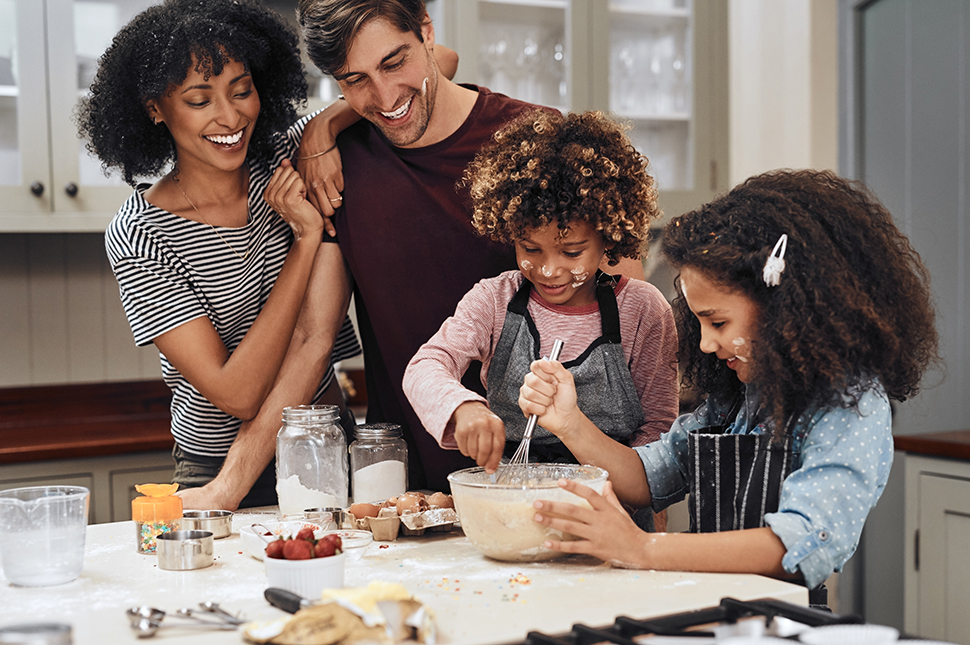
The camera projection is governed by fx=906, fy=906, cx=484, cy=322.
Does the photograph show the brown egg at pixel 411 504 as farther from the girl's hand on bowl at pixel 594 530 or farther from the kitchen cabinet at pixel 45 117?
the kitchen cabinet at pixel 45 117

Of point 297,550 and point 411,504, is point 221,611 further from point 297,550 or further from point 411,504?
point 411,504

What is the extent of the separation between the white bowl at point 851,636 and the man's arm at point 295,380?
39.7 inches

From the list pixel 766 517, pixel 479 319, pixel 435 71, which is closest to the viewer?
pixel 766 517

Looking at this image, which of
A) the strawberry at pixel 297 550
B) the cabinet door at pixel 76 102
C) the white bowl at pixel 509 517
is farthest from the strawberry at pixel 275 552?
the cabinet door at pixel 76 102

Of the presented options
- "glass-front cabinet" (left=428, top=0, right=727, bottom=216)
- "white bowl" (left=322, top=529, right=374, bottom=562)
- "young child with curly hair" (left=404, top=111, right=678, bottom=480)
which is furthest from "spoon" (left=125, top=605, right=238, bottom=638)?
"glass-front cabinet" (left=428, top=0, right=727, bottom=216)

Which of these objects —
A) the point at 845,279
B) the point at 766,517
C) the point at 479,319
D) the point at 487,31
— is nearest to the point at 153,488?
the point at 479,319

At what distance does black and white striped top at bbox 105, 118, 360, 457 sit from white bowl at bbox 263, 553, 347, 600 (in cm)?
77

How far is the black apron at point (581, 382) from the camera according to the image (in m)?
1.38

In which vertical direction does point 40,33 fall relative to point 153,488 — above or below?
above

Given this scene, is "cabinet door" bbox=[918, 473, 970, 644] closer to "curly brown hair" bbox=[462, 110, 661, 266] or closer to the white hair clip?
"curly brown hair" bbox=[462, 110, 661, 266]

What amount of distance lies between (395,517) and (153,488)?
34 cm

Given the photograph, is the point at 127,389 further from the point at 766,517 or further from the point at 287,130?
the point at 766,517

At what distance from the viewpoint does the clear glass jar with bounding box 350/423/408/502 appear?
4.56 ft

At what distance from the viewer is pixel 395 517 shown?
Answer: 1221 millimetres
